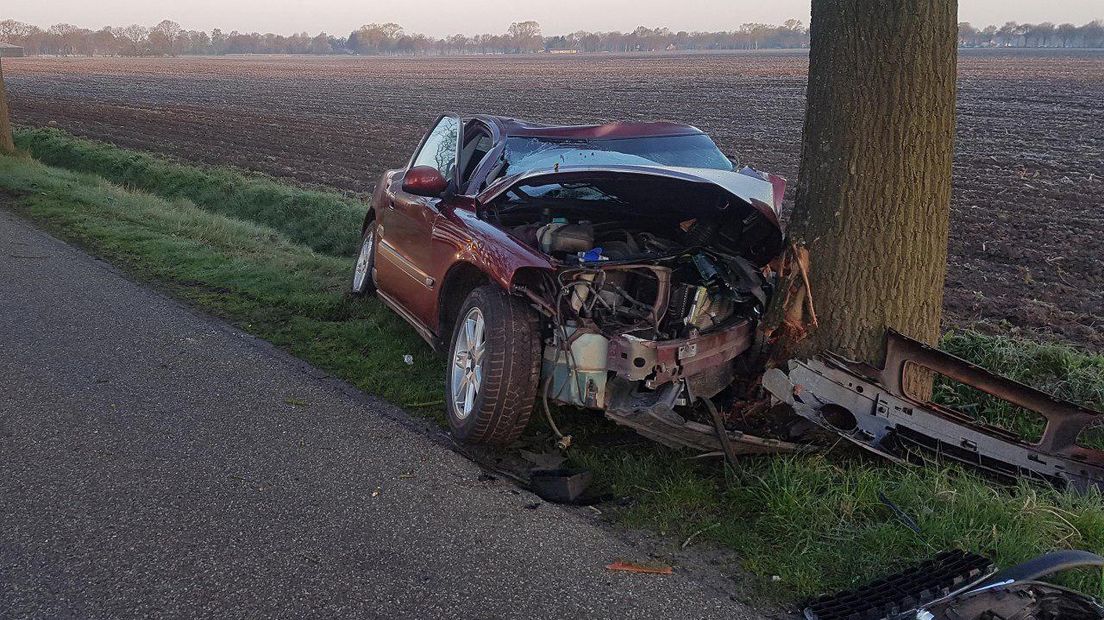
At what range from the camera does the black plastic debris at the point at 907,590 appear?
130 inches

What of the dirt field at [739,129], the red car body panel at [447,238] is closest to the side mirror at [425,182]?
the red car body panel at [447,238]

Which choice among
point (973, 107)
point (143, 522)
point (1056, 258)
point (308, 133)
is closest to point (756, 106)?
point (973, 107)

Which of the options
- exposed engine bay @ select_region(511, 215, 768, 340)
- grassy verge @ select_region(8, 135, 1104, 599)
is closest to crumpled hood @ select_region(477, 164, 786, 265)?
exposed engine bay @ select_region(511, 215, 768, 340)

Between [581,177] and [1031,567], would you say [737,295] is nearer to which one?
[581,177]

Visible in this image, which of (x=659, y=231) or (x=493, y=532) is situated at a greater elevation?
(x=659, y=231)

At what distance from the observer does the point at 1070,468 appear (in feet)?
14.4

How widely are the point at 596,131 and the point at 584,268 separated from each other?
1.72 m

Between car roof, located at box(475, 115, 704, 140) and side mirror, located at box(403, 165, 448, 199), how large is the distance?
0.63 metres

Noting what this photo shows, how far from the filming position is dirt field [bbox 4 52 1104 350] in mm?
10047

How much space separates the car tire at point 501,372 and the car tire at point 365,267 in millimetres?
2708

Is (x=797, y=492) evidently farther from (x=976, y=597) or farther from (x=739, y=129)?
(x=739, y=129)

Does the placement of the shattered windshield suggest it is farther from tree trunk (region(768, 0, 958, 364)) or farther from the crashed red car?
tree trunk (region(768, 0, 958, 364))

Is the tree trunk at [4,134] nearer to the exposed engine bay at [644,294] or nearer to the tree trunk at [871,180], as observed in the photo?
the exposed engine bay at [644,294]

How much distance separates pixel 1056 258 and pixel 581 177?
25.6 ft
